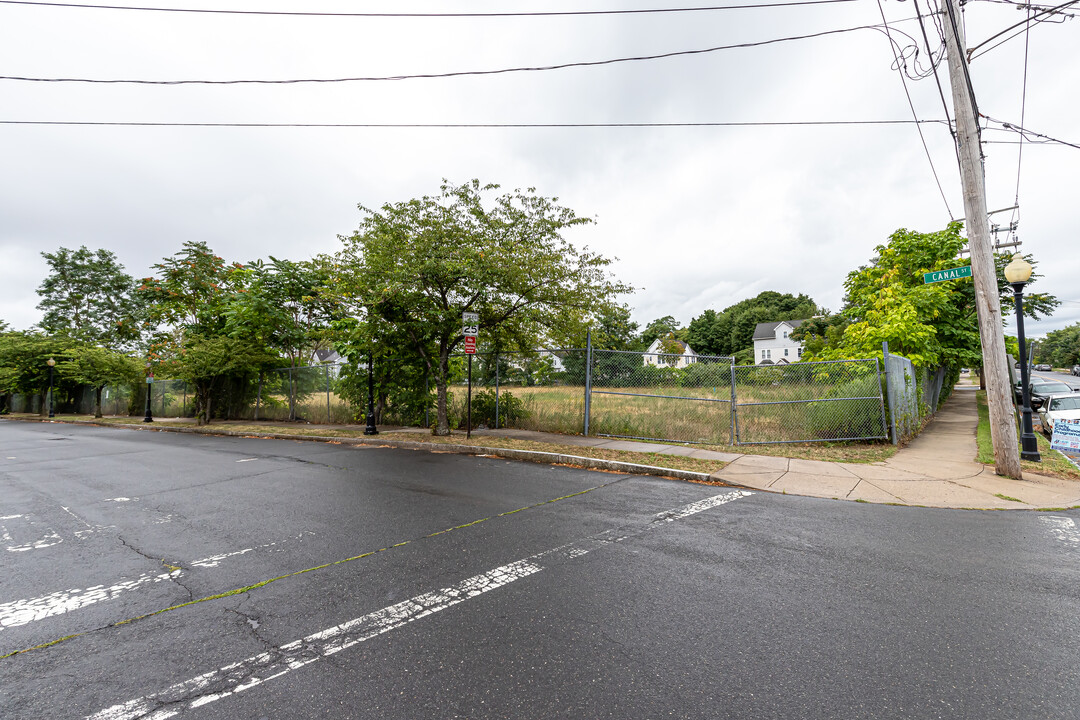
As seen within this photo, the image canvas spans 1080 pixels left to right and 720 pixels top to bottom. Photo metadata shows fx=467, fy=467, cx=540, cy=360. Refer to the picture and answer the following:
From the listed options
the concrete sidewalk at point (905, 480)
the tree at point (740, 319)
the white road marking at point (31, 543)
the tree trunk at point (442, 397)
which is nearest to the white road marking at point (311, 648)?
the white road marking at point (31, 543)

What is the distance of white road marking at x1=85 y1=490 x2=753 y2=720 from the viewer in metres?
2.34

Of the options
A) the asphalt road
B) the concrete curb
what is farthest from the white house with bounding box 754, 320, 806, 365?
the asphalt road

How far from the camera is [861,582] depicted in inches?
151

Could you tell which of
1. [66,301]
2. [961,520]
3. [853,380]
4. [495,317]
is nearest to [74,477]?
[495,317]

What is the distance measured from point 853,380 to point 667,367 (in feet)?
14.7

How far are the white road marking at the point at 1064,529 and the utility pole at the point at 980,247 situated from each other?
2.53 metres

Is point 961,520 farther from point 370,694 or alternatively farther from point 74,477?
point 74,477

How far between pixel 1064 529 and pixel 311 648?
7.85 metres

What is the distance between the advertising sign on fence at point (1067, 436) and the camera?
10.3m

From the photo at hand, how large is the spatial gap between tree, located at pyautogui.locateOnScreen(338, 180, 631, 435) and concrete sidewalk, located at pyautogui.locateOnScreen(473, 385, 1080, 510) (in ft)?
12.8

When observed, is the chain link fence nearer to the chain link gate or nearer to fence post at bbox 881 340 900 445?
fence post at bbox 881 340 900 445

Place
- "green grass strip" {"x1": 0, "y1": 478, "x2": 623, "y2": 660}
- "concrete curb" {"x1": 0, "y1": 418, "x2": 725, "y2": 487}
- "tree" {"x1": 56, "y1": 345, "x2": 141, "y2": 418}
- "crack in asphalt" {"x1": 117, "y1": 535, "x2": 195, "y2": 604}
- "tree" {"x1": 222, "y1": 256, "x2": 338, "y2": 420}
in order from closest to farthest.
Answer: "green grass strip" {"x1": 0, "y1": 478, "x2": 623, "y2": 660} < "crack in asphalt" {"x1": 117, "y1": 535, "x2": 195, "y2": 604} < "concrete curb" {"x1": 0, "y1": 418, "x2": 725, "y2": 487} < "tree" {"x1": 222, "y1": 256, "x2": 338, "y2": 420} < "tree" {"x1": 56, "y1": 345, "x2": 141, "y2": 418}

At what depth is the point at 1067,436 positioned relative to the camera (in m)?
10.5

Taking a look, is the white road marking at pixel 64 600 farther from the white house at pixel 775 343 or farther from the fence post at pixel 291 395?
the white house at pixel 775 343
